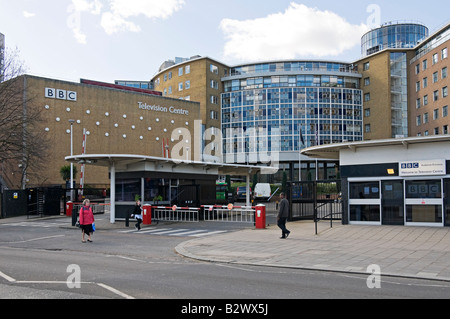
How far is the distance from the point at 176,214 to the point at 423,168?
13.9 meters

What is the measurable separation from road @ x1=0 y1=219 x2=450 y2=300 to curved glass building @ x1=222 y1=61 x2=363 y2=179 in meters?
60.6

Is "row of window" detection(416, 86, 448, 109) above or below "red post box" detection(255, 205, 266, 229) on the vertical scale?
above

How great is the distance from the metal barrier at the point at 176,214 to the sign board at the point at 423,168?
11374mm

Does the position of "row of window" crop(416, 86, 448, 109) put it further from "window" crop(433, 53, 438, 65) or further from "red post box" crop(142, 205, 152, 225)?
"red post box" crop(142, 205, 152, 225)

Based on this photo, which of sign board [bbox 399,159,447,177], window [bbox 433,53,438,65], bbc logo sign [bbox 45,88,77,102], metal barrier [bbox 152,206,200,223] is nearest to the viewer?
sign board [bbox 399,159,447,177]

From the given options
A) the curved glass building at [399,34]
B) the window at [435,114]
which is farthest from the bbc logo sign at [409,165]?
the curved glass building at [399,34]

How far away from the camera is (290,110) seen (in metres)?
73.2

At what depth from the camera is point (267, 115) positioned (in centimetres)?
7394

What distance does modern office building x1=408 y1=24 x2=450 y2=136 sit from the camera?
6038 centimetres

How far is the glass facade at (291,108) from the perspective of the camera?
7312cm

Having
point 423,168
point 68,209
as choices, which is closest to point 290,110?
point 68,209

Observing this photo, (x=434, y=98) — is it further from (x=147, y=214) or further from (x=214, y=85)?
(x=147, y=214)

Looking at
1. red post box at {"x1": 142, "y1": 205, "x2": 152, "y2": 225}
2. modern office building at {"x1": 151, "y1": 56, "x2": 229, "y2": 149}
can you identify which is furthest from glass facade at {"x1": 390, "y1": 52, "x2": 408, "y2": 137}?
red post box at {"x1": 142, "y1": 205, "x2": 152, "y2": 225}
